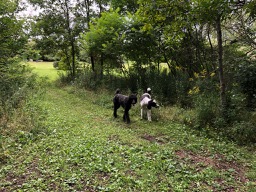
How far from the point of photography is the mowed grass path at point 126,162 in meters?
3.21

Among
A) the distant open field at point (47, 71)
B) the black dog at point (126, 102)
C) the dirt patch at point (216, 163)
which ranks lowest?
the dirt patch at point (216, 163)

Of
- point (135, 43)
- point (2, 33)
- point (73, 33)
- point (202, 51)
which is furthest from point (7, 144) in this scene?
point (73, 33)

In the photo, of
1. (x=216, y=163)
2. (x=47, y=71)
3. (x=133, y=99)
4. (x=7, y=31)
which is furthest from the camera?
(x=47, y=71)

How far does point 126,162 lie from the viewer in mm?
3865

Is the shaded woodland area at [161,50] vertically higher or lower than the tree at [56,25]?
lower

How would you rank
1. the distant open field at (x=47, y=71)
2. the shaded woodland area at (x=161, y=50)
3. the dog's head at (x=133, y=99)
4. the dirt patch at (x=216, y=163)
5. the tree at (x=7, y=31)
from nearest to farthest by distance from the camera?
the dirt patch at (x=216, y=163) < the shaded woodland area at (x=161, y=50) < the dog's head at (x=133, y=99) < the tree at (x=7, y=31) < the distant open field at (x=47, y=71)

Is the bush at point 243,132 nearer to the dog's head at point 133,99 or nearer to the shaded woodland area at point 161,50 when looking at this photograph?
the shaded woodland area at point 161,50

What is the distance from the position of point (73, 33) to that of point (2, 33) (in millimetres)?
8031

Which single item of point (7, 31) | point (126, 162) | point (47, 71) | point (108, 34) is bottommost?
point (126, 162)

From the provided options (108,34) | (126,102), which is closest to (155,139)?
(126,102)

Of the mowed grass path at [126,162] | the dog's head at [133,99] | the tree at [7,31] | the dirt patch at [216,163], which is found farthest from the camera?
the tree at [7,31]

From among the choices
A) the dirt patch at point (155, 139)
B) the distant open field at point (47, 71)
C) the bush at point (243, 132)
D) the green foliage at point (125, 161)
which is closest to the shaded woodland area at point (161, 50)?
the bush at point (243, 132)

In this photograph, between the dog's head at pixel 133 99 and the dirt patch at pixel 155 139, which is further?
the dog's head at pixel 133 99

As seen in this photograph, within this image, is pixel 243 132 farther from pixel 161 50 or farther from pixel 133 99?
pixel 161 50
